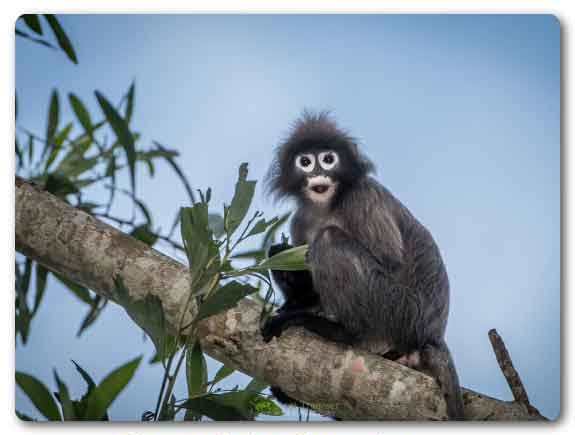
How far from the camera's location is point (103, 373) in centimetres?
331

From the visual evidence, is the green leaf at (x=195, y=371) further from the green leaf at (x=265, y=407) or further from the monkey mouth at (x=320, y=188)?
the monkey mouth at (x=320, y=188)

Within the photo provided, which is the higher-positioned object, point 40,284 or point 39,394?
point 40,284

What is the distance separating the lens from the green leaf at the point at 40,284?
3277 millimetres

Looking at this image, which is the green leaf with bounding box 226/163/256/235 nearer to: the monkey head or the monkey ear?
the monkey head

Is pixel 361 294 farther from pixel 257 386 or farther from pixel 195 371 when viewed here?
pixel 195 371

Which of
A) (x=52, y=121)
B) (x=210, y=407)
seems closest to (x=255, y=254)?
(x=210, y=407)

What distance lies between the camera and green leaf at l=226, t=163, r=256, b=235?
8.79 ft

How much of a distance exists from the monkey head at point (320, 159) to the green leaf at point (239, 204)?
69 cm

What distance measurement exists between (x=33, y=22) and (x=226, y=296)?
170cm

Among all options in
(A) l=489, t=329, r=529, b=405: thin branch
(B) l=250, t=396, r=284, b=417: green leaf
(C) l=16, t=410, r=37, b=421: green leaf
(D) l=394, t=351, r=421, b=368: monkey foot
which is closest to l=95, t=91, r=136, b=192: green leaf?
(B) l=250, t=396, r=284, b=417: green leaf

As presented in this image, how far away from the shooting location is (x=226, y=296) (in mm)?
2615

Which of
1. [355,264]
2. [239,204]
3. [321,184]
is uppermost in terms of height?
[321,184]

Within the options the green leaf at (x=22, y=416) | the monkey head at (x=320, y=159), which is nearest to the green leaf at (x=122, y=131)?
the monkey head at (x=320, y=159)

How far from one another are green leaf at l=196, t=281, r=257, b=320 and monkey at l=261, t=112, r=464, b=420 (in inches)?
11.8
